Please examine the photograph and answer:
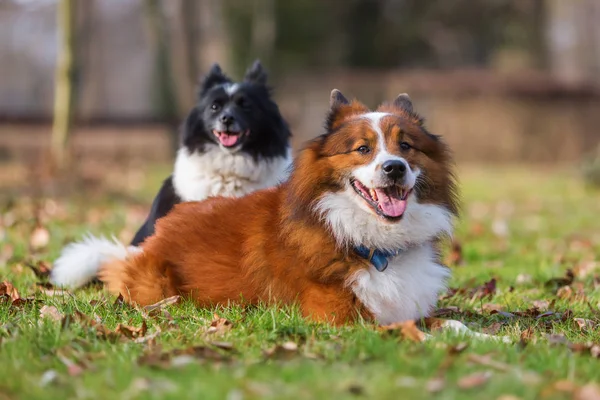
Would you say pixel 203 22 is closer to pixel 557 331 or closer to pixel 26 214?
pixel 26 214

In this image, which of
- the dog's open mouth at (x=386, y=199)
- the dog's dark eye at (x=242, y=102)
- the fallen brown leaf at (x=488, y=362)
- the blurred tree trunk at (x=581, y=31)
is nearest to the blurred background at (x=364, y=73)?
the blurred tree trunk at (x=581, y=31)

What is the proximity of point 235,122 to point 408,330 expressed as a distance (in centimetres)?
320

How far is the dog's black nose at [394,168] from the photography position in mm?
4328

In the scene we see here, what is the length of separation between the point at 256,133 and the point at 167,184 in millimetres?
915

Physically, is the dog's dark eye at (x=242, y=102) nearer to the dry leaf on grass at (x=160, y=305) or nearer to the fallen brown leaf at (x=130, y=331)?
the dry leaf on grass at (x=160, y=305)

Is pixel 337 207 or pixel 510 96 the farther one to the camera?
pixel 510 96

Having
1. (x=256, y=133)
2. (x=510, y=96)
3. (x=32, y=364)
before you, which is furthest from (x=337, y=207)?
(x=510, y=96)

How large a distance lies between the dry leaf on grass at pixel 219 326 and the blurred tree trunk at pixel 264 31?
23.3 m

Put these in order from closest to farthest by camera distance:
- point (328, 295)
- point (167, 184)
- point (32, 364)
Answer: point (32, 364) < point (328, 295) < point (167, 184)

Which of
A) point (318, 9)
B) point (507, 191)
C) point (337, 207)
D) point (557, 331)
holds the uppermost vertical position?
point (318, 9)

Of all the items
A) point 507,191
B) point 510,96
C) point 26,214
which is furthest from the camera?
point 510,96

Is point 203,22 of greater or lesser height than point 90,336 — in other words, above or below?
above

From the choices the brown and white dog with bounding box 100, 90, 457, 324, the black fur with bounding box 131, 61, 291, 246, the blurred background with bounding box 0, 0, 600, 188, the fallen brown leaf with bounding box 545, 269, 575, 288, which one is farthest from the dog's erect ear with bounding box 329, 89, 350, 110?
the blurred background with bounding box 0, 0, 600, 188

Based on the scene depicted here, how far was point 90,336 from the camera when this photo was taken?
160 inches
